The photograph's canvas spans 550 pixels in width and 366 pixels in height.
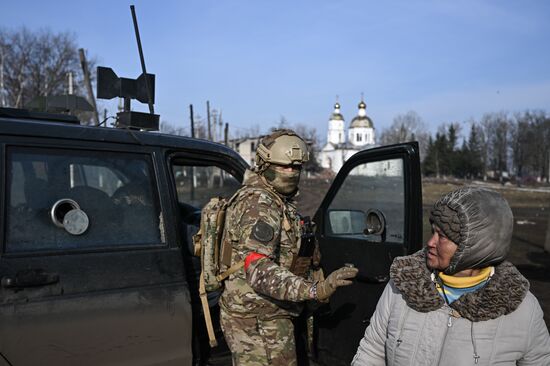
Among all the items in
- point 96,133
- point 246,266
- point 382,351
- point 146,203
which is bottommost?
point 382,351

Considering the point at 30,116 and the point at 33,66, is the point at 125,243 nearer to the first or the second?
the point at 30,116

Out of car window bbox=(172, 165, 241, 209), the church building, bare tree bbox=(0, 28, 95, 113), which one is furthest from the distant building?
car window bbox=(172, 165, 241, 209)

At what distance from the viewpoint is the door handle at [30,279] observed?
92.5 inches

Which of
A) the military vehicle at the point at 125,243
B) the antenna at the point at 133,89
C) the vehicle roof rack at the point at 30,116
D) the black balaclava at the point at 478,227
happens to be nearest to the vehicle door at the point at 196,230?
the military vehicle at the point at 125,243

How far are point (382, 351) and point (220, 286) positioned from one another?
1.05 meters

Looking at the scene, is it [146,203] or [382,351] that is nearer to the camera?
[382,351]

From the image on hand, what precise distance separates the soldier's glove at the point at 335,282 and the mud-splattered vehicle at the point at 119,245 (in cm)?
71

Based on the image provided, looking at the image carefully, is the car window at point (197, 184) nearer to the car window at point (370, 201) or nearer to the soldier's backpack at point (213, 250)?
the car window at point (370, 201)

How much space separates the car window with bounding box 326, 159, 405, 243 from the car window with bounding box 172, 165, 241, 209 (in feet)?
4.21

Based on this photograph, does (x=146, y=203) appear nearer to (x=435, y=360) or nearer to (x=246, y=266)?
(x=246, y=266)

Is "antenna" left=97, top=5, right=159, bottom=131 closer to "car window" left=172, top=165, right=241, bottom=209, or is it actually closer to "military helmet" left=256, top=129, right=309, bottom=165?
"car window" left=172, top=165, right=241, bottom=209

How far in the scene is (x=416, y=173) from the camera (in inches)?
113

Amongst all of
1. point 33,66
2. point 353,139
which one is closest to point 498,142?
point 353,139

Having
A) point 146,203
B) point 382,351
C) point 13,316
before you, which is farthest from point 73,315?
point 382,351
